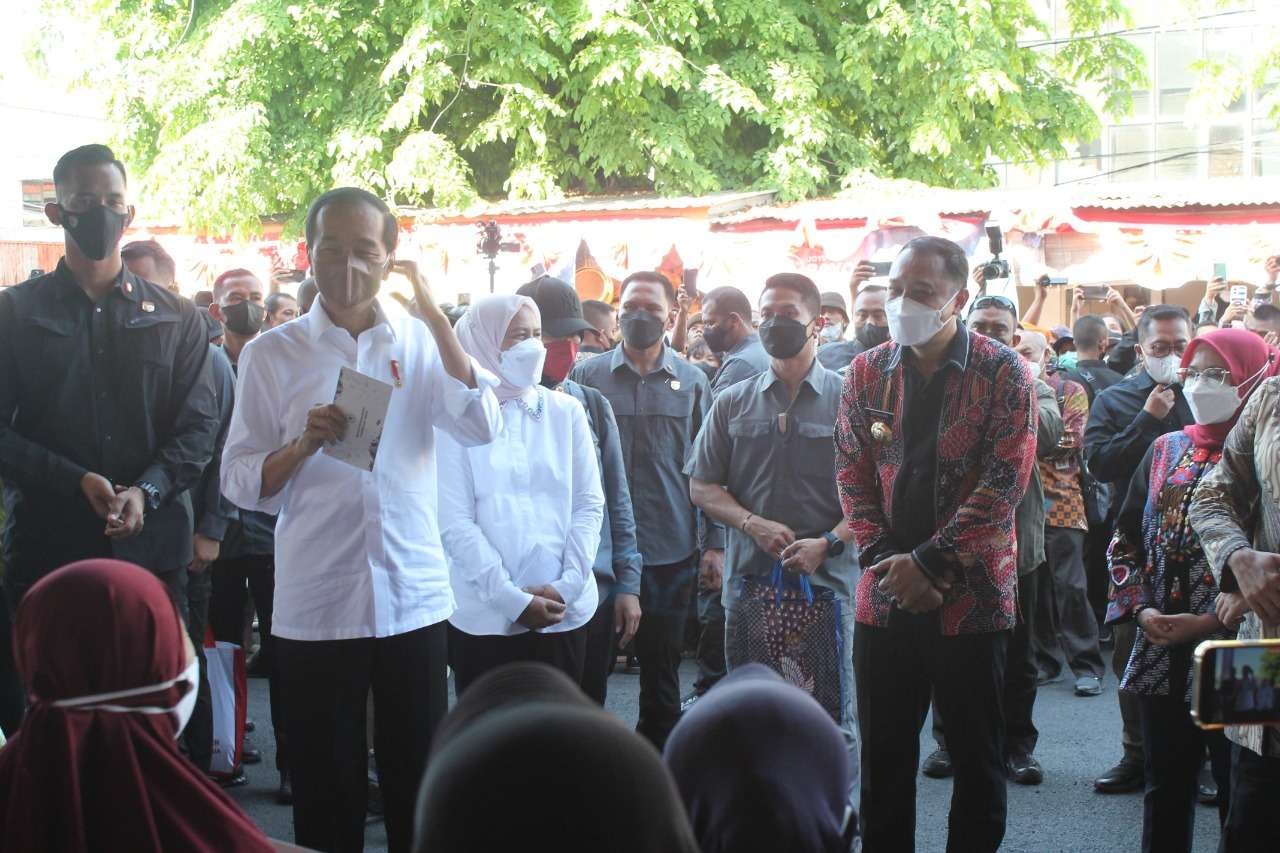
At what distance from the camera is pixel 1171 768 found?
439 centimetres

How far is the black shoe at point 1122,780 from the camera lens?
6.24 metres

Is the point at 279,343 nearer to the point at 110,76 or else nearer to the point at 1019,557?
the point at 1019,557

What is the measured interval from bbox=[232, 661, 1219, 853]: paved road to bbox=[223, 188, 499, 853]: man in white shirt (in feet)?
6.14

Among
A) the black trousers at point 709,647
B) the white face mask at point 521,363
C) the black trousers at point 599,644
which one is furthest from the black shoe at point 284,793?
the white face mask at point 521,363

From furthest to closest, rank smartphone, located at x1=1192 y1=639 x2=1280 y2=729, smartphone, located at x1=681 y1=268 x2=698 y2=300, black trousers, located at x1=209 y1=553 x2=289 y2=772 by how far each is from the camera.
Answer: smartphone, located at x1=681 y1=268 x2=698 y2=300
black trousers, located at x1=209 y1=553 x2=289 y2=772
smartphone, located at x1=1192 y1=639 x2=1280 y2=729

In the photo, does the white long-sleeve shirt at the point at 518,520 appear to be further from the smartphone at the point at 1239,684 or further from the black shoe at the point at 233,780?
the smartphone at the point at 1239,684

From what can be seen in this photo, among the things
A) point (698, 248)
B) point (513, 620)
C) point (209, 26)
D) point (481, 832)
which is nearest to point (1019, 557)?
point (513, 620)

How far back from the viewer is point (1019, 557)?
6.29 metres

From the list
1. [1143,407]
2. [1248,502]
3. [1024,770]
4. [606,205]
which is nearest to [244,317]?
[1024,770]

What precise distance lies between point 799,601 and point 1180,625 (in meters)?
1.47

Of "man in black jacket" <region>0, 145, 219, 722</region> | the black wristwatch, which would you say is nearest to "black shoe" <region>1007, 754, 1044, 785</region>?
"man in black jacket" <region>0, 145, 219, 722</region>

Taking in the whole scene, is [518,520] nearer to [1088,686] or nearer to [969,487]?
[969,487]

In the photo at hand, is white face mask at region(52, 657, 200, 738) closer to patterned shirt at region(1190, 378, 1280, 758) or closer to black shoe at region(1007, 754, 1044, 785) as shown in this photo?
patterned shirt at region(1190, 378, 1280, 758)

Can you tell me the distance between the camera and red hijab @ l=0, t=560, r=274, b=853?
2.28 metres
